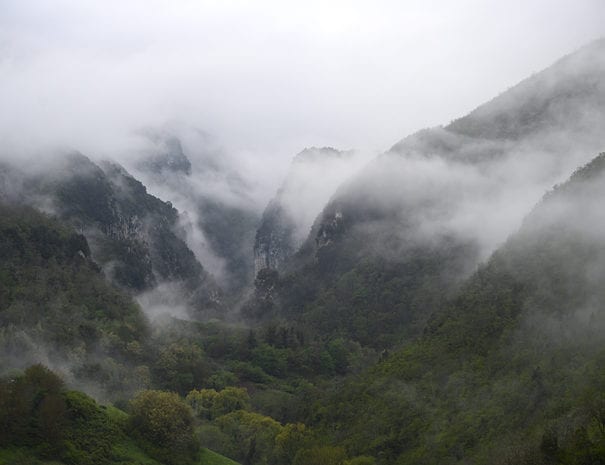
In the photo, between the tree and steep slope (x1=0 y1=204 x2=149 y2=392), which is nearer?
the tree

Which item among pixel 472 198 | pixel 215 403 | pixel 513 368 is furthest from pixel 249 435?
pixel 472 198

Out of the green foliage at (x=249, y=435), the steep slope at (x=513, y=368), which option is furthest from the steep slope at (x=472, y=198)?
the green foliage at (x=249, y=435)

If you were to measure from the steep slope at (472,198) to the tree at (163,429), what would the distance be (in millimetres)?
83057

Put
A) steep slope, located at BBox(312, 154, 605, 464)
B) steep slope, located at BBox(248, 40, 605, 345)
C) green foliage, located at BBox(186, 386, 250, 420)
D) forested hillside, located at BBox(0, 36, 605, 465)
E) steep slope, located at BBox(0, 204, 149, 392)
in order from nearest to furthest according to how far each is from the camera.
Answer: steep slope, located at BBox(312, 154, 605, 464)
forested hillside, located at BBox(0, 36, 605, 465)
steep slope, located at BBox(0, 204, 149, 392)
green foliage, located at BBox(186, 386, 250, 420)
steep slope, located at BBox(248, 40, 605, 345)

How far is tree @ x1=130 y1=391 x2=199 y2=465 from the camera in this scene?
6975 cm

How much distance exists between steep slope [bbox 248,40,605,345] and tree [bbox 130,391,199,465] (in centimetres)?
8306

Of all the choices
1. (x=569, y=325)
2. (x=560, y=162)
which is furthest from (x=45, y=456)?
(x=560, y=162)

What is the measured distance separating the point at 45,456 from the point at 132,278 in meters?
140

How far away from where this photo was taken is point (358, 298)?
18212 cm

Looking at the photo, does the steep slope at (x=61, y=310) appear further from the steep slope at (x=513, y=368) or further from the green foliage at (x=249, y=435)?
the steep slope at (x=513, y=368)

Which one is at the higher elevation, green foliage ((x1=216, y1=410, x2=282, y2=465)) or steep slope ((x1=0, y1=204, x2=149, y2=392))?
steep slope ((x1=0, y1=204, x2=149, y2=392))

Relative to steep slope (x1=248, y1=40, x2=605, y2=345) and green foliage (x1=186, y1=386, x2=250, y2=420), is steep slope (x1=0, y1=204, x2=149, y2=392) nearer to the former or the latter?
green foliage (x1=186, y1=386, x2=250, y2=420)

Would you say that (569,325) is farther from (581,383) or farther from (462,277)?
(462,277)

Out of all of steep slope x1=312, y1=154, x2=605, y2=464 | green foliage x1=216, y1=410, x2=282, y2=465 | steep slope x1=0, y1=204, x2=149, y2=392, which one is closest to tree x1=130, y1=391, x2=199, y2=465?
green foliage x1=216, y1=410, x2=282, y2=465
